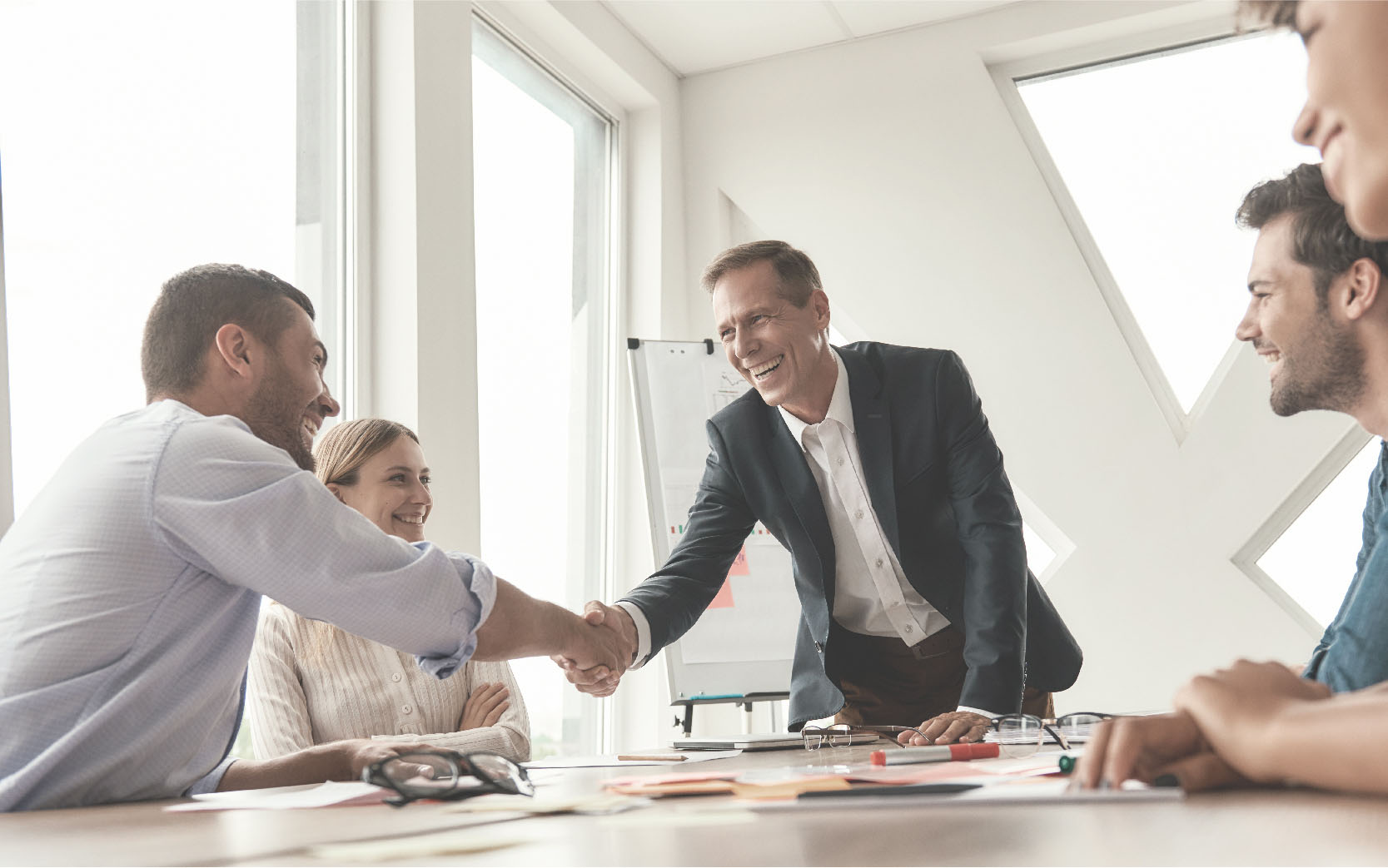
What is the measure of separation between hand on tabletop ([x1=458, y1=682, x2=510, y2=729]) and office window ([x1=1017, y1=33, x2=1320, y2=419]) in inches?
120

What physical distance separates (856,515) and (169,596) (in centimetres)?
154

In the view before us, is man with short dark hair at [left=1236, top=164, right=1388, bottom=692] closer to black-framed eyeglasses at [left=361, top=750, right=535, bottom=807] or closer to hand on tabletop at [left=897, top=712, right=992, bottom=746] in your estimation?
hand on tabletop at [left=897, top=712, right=992, bottom=746]

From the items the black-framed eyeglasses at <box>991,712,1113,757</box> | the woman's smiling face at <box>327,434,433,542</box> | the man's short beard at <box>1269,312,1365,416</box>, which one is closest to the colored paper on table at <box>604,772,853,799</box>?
the black-framed eyeglasses at <box>991,712,1113,757</box>

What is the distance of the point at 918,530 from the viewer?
244cm

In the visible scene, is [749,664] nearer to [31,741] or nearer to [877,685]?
[877,685]

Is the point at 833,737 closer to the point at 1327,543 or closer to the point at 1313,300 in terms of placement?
the point at 1313,300

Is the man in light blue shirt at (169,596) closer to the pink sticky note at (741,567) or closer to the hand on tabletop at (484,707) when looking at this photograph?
the hand on tabletop at (484,707)

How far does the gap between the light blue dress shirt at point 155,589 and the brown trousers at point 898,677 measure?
4.36 ft

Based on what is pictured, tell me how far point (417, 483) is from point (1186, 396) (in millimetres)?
3114

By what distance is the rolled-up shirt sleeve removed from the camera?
130 centimetres

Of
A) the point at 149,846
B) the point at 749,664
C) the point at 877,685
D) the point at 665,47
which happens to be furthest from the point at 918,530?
the point at 665,47

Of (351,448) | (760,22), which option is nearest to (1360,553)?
(351,448)

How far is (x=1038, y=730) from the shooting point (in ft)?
5.48

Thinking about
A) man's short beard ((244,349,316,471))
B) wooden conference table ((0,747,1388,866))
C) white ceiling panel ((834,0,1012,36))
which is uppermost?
white ceiling panel ((834,0,1012,36))
